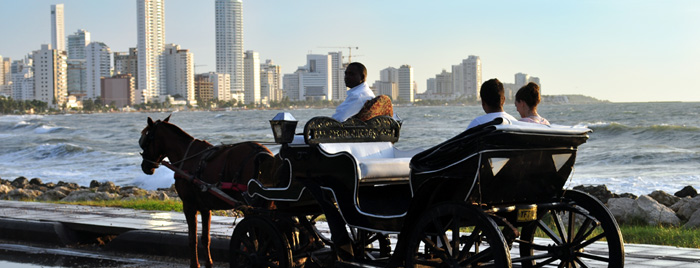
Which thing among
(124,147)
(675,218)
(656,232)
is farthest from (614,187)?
(124,147)

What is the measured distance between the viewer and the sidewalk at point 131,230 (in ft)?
25.9

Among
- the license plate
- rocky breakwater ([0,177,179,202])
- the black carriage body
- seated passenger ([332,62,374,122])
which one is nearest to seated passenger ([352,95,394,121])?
seated passenger ([332,62,374,122])

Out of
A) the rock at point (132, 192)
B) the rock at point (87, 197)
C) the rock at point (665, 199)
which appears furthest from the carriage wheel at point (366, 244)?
the rock at point (132, 192)

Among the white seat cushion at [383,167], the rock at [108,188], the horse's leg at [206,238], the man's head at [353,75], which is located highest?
the man's head at [353,75]

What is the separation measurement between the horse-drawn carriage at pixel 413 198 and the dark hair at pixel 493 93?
2.02 ft

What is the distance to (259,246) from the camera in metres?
6.70

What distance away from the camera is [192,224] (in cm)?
795

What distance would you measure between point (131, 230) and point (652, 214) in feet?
24.5

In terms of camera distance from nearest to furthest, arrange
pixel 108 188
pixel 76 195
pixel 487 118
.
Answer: pixel 487 118, pixel 76 195, pixel 108 188

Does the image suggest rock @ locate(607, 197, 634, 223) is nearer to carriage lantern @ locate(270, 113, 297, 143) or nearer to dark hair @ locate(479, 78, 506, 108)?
dark hair @ locate(479, 78, 506, 108)

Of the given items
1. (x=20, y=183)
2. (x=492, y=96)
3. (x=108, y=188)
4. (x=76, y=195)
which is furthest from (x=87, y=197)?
(x=492, y=96)

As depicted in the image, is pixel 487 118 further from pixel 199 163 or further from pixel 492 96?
pixel 199 163

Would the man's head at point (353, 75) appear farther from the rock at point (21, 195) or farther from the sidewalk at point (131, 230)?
the rock at point (21, 195)

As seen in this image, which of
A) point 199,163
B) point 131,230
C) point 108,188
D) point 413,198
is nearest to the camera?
point 413,198
